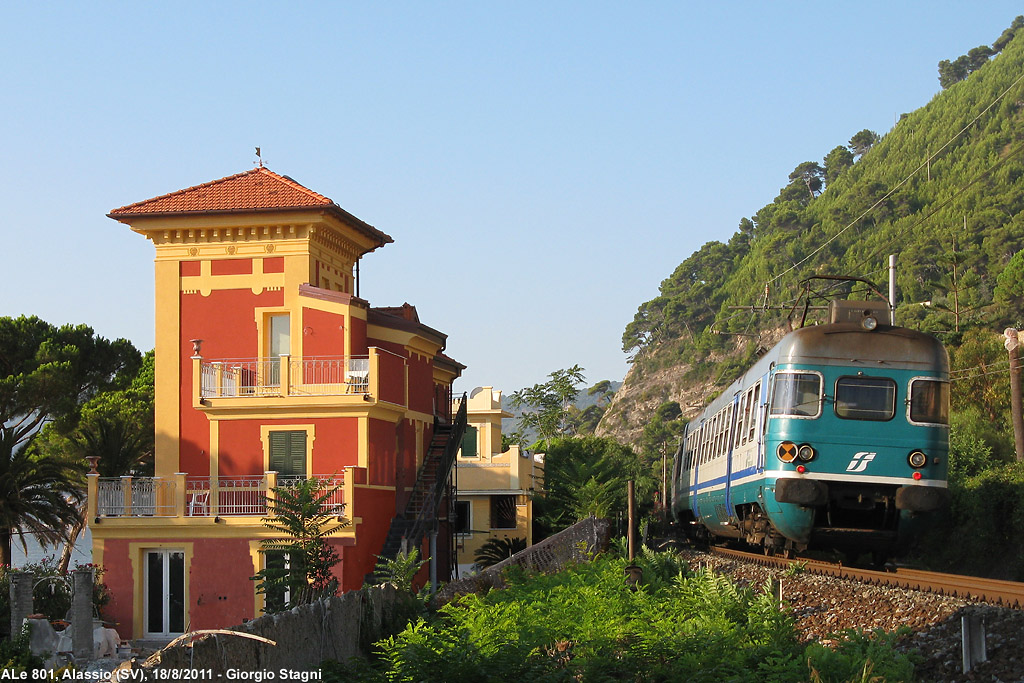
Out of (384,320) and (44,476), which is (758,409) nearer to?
(384,320)

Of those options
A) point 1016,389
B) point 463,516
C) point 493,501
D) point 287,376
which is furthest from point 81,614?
point 1016,389

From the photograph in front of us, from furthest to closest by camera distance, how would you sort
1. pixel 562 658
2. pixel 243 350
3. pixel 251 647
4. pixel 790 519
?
pixel 243 350, pixel 790 519, pixel 562 658, pixel 251 647

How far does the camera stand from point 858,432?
15578mm

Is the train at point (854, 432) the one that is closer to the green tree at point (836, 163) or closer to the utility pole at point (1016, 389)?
the utility pole at point (1016, 389)

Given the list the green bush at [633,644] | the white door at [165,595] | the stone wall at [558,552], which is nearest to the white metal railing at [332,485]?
the white door at [165,595]

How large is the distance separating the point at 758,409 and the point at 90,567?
1550 centimetres

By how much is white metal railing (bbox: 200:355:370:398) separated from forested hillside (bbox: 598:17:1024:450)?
59851 mm

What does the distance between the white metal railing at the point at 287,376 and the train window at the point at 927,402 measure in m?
13.9

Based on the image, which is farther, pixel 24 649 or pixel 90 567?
pixel 90 567

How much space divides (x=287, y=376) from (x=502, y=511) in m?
15.8

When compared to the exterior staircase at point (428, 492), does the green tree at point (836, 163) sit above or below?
above

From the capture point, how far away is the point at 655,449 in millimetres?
129250

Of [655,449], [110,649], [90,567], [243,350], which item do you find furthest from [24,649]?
[655,449]

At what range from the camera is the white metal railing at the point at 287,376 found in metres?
26.8
